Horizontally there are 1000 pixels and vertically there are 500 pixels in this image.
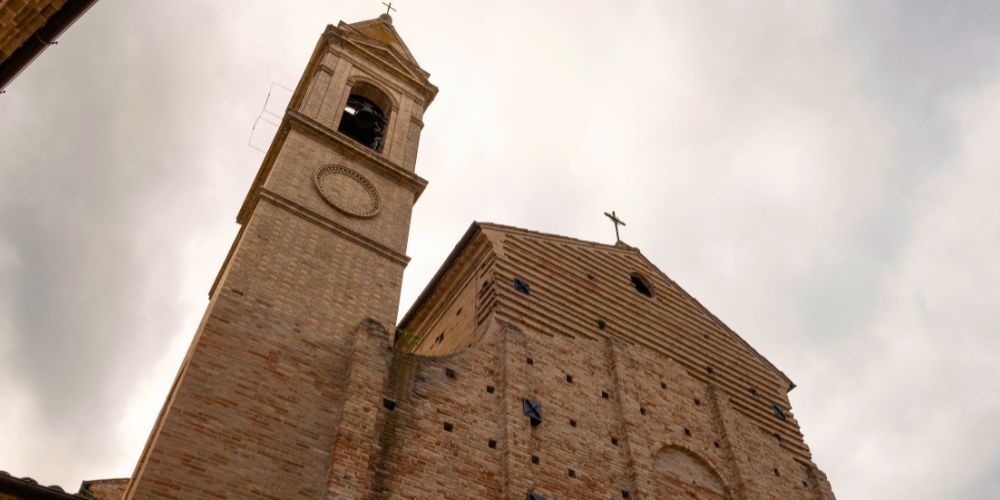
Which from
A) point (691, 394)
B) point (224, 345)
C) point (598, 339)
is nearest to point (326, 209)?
point (224, 345)

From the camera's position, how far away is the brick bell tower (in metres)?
8.55

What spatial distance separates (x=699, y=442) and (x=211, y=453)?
8.34 meters

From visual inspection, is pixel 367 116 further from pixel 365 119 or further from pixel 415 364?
pixel 415 364

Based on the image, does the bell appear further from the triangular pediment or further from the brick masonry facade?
the triangular pediment

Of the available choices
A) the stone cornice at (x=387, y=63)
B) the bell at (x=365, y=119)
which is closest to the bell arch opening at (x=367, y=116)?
the bell at (x=365, y=119)

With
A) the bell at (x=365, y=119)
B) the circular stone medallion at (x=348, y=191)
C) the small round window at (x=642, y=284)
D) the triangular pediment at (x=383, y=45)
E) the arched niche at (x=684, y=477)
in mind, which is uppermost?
the triangular pediment at (x=383, y=45)

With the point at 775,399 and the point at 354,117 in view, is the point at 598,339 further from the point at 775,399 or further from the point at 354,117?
the point at 354,117

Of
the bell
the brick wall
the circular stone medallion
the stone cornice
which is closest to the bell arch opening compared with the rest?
the bell

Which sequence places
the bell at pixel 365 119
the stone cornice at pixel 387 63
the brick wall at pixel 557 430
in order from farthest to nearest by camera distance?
the stone cornice at pixel 387 63
the bell at pixel 365 119
the brick wall at pixel 557 430

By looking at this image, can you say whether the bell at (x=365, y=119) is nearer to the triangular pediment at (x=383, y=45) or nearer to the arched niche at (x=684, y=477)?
the triangular pediment at (x=383, y=45)

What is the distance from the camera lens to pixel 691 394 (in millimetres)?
14203

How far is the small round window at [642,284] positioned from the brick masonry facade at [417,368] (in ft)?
0.85

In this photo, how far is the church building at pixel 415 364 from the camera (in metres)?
9.08

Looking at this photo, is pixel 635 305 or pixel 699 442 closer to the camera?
pixel 699 442
